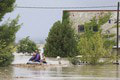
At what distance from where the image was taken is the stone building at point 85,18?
65562mm

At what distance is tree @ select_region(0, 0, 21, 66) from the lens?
26934 mm

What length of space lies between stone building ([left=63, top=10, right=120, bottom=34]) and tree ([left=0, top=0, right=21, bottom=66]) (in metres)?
37.6

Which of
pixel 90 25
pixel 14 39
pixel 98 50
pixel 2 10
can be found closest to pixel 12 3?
pixel 2 10

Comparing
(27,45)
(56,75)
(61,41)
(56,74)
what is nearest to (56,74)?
(56,74)

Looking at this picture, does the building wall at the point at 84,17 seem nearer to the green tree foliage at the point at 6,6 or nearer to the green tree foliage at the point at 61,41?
the green tree foliage at the point at 61,41

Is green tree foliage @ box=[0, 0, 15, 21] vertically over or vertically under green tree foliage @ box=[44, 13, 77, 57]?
over

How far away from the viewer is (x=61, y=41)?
168ft

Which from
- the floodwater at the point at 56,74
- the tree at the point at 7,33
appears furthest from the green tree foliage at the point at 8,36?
the floodwater at the point at 56,74

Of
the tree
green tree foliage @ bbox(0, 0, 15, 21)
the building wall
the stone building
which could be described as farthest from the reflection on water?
the building wall

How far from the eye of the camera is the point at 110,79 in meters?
18.5

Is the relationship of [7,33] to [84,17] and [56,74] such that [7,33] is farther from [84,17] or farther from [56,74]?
[84,17]

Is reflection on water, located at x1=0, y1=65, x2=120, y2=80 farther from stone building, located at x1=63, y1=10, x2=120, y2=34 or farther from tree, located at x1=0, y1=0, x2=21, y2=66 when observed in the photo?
stone building, located at x1=63, y1=10, x2=120, y2=34

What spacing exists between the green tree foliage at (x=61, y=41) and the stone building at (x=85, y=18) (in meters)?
14.3

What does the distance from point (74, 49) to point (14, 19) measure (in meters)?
24.2
